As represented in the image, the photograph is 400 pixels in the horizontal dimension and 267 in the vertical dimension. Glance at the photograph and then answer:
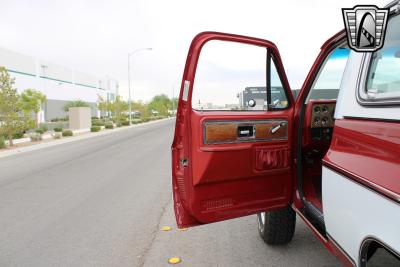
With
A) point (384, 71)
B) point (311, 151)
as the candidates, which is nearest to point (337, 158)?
point (384, 71)

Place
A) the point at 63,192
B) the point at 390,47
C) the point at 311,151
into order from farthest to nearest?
the point at 63,192 → the point at 311,151 → the point at 390,47

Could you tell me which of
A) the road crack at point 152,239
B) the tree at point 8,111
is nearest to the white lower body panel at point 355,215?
the road crack at point 152,239

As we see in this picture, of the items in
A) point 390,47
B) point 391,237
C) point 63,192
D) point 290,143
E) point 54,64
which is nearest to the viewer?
point 391,237

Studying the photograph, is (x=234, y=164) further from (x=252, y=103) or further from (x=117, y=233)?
(x=117, y=233)

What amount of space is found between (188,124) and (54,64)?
65.1 meters

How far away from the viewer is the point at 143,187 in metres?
7.60

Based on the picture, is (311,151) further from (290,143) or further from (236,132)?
(236,132)

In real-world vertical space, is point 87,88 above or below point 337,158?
above

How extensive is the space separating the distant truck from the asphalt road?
413 millimetres

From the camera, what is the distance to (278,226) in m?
3.95

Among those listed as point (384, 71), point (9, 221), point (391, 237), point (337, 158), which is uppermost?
point (384, 71)

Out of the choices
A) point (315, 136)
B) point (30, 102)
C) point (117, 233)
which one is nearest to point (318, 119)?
point (315, 136)

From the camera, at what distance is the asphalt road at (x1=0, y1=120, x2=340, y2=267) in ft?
12.9

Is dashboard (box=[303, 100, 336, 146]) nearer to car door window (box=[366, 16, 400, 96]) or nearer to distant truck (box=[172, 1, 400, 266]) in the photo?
distant truck (box=[172, 1, 400, 266])
